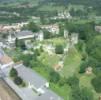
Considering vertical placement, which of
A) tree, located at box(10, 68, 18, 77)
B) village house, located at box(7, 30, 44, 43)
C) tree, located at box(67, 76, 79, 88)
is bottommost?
village house, located at box(7, 30, 44, 43)

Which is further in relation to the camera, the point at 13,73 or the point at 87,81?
the point at 13,73

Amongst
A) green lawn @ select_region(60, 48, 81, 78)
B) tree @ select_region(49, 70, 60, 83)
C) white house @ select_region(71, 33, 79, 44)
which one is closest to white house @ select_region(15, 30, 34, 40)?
white house @ select_region(71, 33, 79, 44)

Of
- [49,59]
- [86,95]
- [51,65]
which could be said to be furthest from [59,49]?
[86,95]

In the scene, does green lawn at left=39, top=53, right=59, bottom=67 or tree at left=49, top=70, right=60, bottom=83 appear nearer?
tree at left=49, top=70, right=60, bottom=83

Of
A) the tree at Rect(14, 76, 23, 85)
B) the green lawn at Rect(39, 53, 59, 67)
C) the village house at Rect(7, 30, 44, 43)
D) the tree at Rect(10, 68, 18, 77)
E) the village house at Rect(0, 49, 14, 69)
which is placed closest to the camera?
the tree at Rect(14, 76, 23, 85)

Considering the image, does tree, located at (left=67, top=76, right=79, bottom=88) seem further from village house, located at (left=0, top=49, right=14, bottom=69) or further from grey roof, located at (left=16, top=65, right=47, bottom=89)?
village house, located at (left=0, top=49, right=14, bottom=69)

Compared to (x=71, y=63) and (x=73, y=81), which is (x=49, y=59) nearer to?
(x=71, y=63)

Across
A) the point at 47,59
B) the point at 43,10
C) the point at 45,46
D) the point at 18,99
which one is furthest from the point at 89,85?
the point at 43,10

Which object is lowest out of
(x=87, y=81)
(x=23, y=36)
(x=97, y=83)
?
(x=23, y=36)

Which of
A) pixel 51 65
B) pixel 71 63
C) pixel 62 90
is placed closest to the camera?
pixel 62 90
